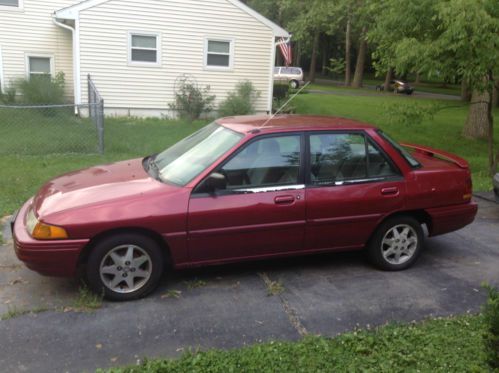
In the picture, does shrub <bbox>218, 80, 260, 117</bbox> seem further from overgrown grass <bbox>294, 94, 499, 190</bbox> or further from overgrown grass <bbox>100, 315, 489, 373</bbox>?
overgrown grass <bbox>100, 315, 489, 373</bbox>

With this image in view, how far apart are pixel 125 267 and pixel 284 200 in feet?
4.78

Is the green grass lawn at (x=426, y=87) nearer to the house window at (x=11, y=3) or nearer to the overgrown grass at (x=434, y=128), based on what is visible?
the overgrown grass at (x=434, y=128)

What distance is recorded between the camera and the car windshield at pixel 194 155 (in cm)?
452

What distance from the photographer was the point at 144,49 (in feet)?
50.8

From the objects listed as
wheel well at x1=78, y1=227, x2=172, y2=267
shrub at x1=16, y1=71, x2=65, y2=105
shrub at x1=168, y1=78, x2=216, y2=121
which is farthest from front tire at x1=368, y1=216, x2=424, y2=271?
shrub at x1=16, y1=71, x2=65, y2=105

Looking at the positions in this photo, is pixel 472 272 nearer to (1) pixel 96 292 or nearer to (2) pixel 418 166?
(2) pixel 418 166

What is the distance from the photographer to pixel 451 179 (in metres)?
5.17

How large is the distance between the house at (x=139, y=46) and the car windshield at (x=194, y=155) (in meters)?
10.8

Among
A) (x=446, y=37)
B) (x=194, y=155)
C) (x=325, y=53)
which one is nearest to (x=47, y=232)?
(x=194, y=155)

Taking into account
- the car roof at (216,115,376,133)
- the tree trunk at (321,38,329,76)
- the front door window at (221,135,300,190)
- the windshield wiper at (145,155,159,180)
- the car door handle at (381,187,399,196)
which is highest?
the tree trunk at (321,38,329,76)

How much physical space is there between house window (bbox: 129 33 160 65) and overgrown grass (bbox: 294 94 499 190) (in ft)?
18.1

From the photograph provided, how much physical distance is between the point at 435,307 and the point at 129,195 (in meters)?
2.70

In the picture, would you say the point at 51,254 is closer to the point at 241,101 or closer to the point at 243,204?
the point at 243,204

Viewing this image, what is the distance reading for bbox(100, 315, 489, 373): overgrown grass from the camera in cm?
328
